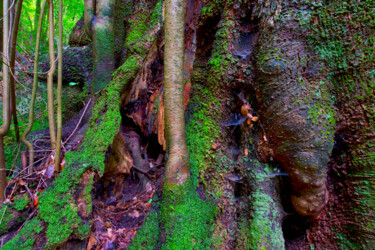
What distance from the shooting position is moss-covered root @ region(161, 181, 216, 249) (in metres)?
1.71

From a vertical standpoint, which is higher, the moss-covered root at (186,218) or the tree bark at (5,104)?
the tree bark at (5,104)

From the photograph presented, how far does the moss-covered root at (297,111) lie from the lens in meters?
1.59

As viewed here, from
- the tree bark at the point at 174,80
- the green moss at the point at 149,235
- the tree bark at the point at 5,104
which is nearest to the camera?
the green moss at the point at 149,235

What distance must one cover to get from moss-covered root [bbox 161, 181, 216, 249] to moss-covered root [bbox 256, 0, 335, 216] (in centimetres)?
80

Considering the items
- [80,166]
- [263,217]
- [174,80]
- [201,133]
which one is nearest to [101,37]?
[174,80]

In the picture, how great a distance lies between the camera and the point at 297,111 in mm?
1618

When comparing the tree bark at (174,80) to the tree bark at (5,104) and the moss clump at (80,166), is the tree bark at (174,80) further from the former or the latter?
the tree bark at (5,104)

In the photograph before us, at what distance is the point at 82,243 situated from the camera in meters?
1.83

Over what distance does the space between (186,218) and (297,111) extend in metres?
1.32

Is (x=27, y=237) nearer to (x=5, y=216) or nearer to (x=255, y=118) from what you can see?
(x=5, y=216)

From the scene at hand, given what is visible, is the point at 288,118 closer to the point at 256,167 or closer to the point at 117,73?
the point at 256,167

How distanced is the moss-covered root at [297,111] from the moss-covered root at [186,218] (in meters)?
0.80

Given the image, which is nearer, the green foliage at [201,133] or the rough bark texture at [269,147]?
the rough bark texture at [269,147]

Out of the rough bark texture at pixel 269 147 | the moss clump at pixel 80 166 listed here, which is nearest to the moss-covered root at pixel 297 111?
the rough bark texture at pixel 269 147
